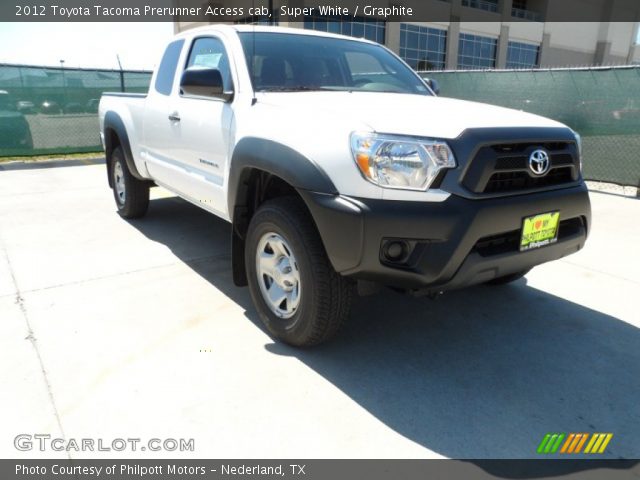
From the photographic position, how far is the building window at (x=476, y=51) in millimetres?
41406

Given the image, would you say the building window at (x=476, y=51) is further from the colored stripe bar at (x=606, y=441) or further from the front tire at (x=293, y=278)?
the colored stripe bar at (x=606, y=441)

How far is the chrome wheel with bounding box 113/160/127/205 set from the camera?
19.1 feet

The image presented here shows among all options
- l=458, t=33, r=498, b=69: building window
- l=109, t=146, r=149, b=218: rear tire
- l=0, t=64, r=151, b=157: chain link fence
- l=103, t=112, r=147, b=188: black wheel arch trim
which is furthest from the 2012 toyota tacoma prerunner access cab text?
l=458, t=33, r=498, b=69: building window

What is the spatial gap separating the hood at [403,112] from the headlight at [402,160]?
49mm

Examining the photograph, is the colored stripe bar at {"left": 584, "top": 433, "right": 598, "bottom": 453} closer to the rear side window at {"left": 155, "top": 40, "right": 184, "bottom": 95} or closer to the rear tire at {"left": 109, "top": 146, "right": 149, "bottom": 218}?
the rear side window at {"left": 155, "top": 40, "right": 184, "bottom": 95}

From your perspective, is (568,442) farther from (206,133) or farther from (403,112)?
(206,133)

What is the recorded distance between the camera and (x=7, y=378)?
2.71 meters

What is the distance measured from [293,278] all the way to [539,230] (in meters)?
1.39

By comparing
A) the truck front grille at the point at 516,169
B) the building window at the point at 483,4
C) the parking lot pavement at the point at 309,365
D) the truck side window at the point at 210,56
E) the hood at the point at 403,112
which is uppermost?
the building window at the point at 483,4

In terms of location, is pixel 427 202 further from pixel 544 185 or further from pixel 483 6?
pixel 483 6

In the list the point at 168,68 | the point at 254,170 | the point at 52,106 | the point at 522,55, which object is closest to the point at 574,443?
the point at 254,170

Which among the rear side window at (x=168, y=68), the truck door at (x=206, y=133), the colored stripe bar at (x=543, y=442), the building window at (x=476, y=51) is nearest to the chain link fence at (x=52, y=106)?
the rear side window at (x=168, y=68)

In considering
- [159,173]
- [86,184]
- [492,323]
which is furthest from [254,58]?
[86,184]

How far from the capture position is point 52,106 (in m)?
11.7
